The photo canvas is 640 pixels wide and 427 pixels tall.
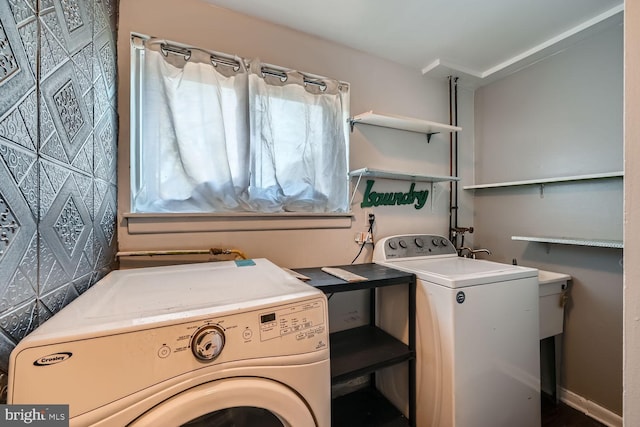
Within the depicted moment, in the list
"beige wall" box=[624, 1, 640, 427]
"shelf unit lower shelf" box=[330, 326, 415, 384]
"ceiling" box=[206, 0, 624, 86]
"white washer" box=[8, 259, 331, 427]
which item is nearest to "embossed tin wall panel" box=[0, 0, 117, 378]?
"white washer" box=[8, 259, 331, 427]

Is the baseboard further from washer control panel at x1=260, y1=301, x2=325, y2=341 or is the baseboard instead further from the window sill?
washer control panel at x1=260, y1=301, x2=325, y2=341

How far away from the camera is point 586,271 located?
163cm

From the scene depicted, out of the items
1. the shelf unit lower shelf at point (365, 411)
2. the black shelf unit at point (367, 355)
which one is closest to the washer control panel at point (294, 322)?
the black shelf unit at point (367, 355)

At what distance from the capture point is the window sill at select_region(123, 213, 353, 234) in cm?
132

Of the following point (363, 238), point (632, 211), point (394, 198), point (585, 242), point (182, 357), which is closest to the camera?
point (632, 211)

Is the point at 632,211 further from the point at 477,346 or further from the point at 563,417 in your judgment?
the point at 563,417

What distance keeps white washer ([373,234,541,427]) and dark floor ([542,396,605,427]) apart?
1.02ft

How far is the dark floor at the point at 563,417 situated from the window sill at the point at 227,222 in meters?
1.75

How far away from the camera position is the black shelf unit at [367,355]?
1257mm

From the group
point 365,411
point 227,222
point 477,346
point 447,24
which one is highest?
point 447,24

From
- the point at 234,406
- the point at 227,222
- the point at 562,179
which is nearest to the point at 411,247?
the point at 562,179

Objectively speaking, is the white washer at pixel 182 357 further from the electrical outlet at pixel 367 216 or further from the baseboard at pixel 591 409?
the baseboard at pixel 591 409

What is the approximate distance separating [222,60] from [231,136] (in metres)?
0.44

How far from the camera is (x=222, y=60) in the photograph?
57.6 inches
